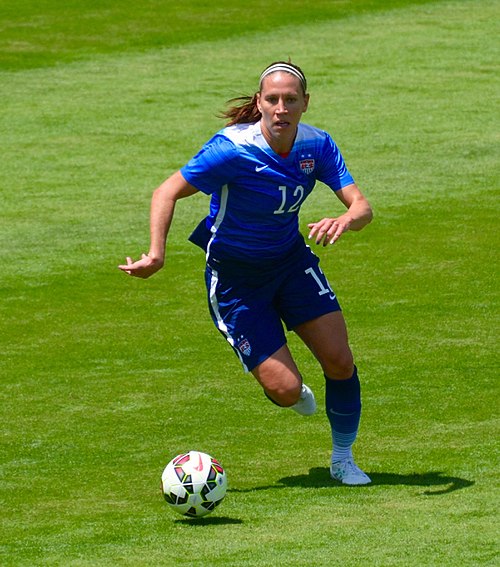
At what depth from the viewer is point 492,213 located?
1719cm

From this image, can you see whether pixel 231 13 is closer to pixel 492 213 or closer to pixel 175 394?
pixel 492 213

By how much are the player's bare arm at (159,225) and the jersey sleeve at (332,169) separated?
861 mm

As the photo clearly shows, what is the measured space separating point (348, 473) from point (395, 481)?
0.30m

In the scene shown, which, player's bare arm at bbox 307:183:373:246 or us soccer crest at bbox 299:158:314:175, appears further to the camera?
us soccer crest at bbox 299:158:314:175

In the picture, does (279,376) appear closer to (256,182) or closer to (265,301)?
(265,301)

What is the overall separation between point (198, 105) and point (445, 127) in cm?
394

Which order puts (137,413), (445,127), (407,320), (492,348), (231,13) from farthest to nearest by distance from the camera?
(231,13) → (445,127) → (407,320) → (492,348) → (137,413)

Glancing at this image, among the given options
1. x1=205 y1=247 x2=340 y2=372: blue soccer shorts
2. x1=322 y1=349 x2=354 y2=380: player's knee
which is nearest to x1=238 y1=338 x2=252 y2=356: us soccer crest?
x1=205 y1=247 x2=340 y2=372: blue soccer shorts

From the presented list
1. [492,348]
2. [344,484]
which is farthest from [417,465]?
[492,348]

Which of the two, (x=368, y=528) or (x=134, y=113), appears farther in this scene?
(x=134, y=113)

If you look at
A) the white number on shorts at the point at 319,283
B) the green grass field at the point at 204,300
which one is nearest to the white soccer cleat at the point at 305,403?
the green grass field at the point at 204,300

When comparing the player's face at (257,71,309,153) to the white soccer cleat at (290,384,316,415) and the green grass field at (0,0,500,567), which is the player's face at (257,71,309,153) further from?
the green grass field at (0,0,500,567)

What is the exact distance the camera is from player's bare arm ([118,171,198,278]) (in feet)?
27.6

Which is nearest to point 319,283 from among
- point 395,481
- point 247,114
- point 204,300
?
point 247,114
